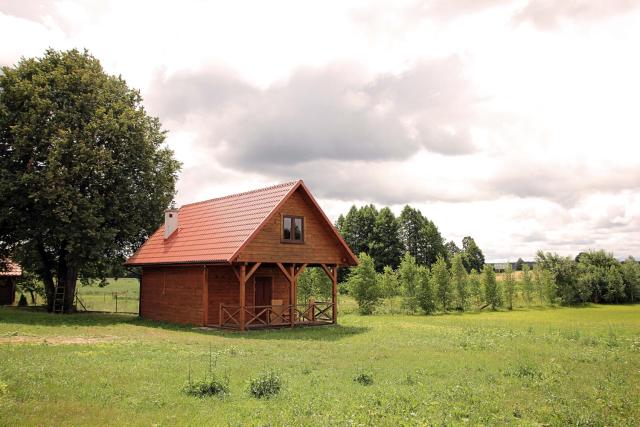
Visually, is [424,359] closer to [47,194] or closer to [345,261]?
[345,261]

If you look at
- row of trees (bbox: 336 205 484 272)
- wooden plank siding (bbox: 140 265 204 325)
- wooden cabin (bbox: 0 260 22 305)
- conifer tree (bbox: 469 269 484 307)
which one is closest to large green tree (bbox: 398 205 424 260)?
row of trees (bbox: 336 205 484 272)

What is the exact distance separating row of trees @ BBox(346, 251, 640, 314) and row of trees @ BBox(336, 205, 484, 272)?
2521cm

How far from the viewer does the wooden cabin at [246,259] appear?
76.7 feet

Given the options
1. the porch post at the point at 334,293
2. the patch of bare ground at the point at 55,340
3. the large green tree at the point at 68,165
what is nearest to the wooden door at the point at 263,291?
the porch post at the point at 334,293

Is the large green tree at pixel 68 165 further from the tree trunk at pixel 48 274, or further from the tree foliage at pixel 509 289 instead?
the tree foliage at pixel 509 289

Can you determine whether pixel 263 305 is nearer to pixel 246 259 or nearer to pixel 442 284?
pixel 246 259

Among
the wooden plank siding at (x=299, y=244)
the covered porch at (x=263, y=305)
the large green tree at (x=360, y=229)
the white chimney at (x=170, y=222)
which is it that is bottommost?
the covered porch at (x=263, y=305)

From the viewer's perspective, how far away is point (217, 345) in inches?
680

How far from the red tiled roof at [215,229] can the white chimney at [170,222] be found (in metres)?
0.29

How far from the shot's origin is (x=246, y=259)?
74.4 feet

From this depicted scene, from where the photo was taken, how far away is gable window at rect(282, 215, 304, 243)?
2470cm

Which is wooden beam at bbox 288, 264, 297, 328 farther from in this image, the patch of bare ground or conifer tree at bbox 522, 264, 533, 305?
conifer tree at bbox 522, 264, 533, 305

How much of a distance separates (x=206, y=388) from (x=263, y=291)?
16600 millimetres

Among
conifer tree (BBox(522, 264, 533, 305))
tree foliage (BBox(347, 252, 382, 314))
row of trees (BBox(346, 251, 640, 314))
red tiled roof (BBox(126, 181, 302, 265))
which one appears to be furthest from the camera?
conifer tree (BBox(522, 264, 533, 305))
